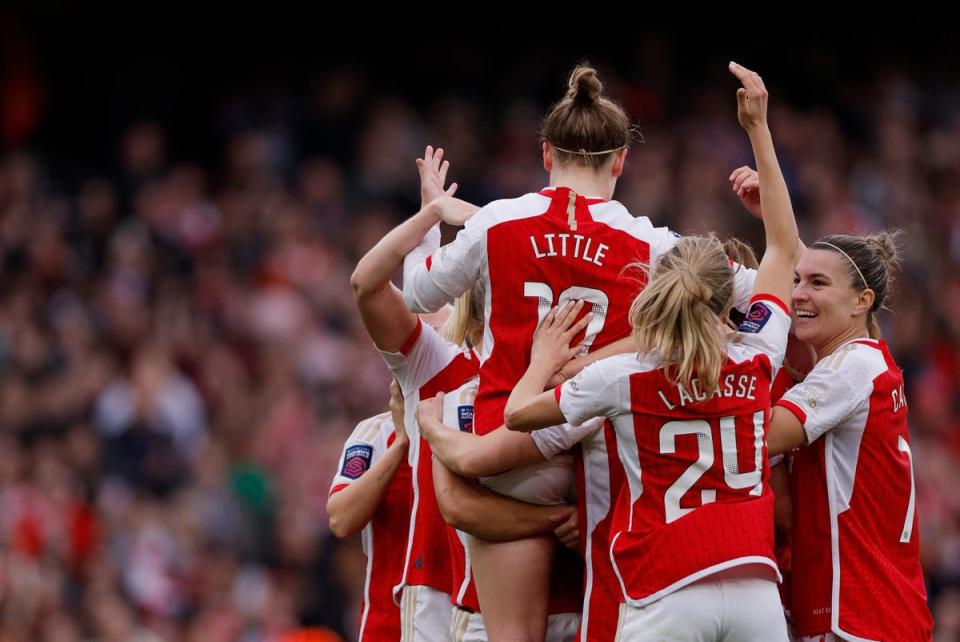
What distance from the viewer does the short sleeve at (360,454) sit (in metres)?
5.87

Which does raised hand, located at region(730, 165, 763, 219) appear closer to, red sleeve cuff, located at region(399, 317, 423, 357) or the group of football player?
the group of football player

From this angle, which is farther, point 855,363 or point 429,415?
point 429,415

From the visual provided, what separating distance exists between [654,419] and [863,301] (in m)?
0.97

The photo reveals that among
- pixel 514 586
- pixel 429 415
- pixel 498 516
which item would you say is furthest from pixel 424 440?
pixel 514 586

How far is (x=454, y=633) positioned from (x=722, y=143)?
34.1 feet

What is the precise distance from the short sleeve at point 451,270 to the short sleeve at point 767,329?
84 cm

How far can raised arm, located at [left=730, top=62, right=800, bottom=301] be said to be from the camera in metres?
5.04

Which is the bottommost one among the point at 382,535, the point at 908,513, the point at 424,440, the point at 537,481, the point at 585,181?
the point at 382,535

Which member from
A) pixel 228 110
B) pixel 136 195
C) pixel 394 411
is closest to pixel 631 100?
pixel 228 110

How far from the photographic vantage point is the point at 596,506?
4.92 metres

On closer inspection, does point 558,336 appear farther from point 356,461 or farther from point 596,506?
point 356,461

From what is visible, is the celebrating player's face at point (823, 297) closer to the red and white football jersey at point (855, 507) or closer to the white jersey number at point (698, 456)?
the red and white football jersey at point (855, 507)

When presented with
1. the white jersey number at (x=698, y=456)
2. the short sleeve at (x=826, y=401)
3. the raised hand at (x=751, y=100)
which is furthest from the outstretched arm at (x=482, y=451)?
the raised hand at (x=751, y=100)

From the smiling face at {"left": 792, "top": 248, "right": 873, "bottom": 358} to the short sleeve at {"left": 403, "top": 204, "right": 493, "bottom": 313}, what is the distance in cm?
106
